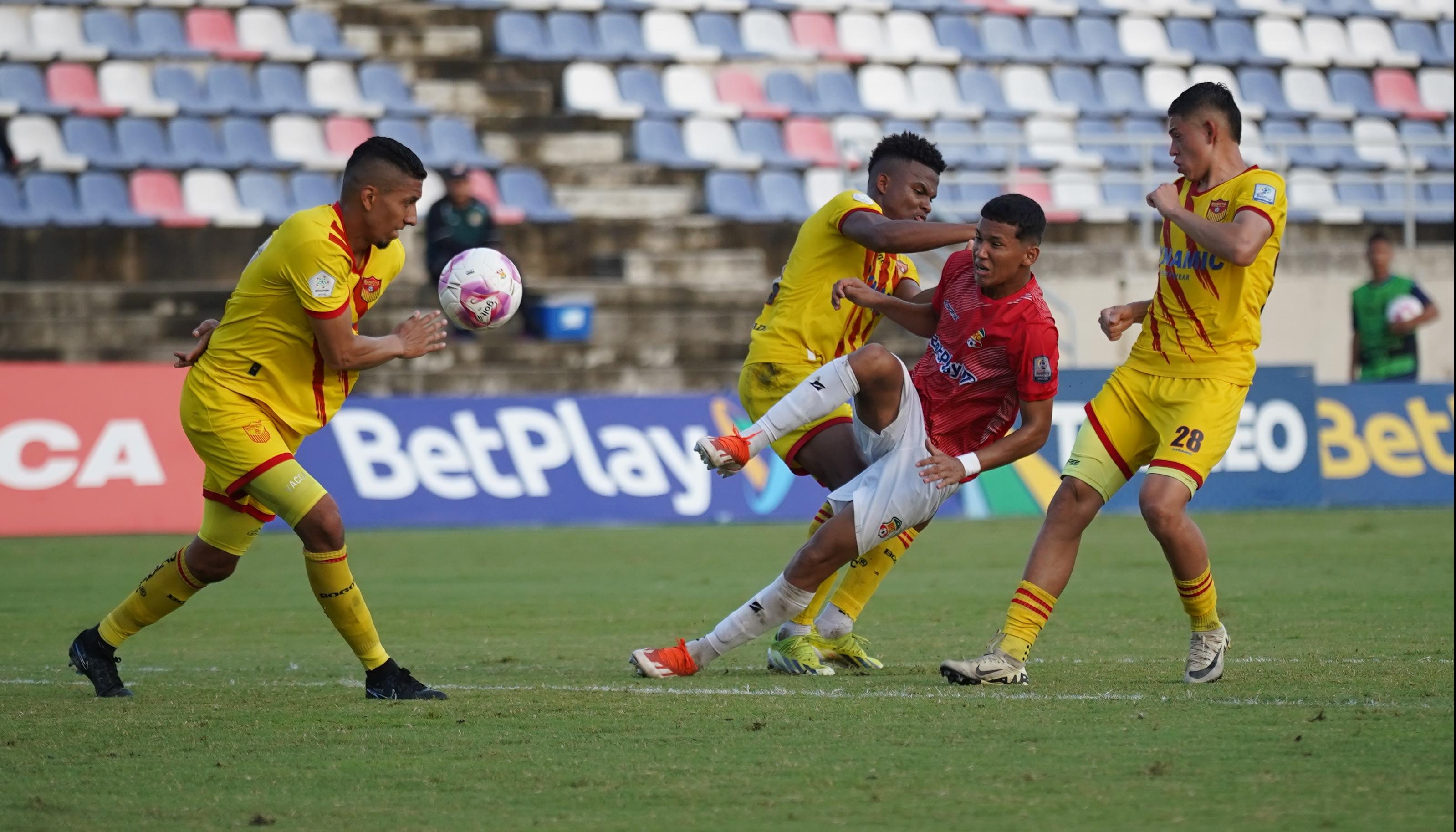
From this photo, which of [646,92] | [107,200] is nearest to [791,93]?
[646,92]

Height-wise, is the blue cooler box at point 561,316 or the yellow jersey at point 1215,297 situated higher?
the blue cooler box at point 561,316

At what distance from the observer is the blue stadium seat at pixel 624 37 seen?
22.1 meters

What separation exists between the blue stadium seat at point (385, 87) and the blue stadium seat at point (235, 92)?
123 cm

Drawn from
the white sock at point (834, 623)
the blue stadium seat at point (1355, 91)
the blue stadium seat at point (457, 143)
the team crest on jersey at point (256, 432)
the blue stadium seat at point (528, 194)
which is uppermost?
the blue stadium seat at point (1355, 91)

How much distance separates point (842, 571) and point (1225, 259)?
593 cm

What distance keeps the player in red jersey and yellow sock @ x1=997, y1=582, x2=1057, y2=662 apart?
0.51 meters

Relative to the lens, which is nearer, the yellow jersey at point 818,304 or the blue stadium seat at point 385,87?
the yellow jersey at point 818,304

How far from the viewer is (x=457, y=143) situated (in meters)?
20.6

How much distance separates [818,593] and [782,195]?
13689 mm

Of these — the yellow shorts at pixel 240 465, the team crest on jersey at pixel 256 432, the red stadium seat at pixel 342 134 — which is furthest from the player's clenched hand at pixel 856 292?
the red stadium seat at pixel 342 134

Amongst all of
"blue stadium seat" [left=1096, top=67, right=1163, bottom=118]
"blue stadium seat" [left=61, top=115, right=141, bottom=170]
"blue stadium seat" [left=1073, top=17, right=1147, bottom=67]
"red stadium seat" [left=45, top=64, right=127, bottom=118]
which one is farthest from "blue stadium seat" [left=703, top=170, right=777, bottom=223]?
"red stadium seat" [left=45, top=64, right=127, bottom=118]

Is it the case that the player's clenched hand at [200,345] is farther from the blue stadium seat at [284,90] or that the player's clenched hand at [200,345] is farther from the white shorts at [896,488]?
the blue stadium seat at [284,90]

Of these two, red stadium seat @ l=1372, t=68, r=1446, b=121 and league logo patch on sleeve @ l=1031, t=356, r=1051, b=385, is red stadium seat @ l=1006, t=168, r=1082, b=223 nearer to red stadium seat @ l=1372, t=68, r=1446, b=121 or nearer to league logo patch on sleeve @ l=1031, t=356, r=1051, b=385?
red stadium seat @ l=1372, t=68, r=1446, b=121

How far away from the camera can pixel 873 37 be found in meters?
23.7
